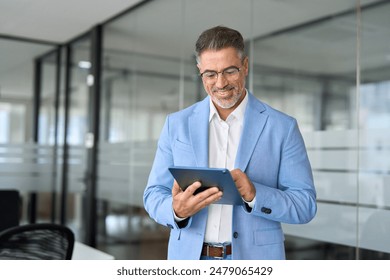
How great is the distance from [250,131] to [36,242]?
1035 mm

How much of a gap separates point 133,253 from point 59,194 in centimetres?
138

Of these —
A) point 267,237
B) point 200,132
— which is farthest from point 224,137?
point 267,237

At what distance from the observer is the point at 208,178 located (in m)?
1.67

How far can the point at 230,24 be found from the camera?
10.2 ft

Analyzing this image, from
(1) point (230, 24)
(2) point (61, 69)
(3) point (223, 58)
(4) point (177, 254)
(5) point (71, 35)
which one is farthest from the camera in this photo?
(2) point (61, 69)

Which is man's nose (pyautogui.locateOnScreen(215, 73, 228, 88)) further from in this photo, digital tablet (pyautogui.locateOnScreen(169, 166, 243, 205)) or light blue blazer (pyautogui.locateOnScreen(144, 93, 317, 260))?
digital tablet (pyautogui.locateOnScreen(169, 166, 243, 205))

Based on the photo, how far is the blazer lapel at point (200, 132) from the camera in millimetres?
1931

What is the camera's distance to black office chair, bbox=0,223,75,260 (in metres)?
2.11

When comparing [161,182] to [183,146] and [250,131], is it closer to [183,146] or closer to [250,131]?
[183,146]

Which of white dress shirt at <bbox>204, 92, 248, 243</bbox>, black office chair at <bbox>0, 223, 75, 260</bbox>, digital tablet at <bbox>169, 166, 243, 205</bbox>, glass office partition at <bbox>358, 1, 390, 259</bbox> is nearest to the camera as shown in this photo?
digital tablet at <bbox>169, 166, 243, 205</bbox>

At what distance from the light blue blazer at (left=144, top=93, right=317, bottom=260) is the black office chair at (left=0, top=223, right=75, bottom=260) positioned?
1.70 ft

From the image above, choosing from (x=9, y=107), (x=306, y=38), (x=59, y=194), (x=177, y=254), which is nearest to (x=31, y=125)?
(x=9, y=107)

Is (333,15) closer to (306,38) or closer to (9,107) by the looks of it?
(306,38)

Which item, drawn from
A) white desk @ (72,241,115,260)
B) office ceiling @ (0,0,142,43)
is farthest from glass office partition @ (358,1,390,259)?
office ceiling @ (0,0,142,43)
